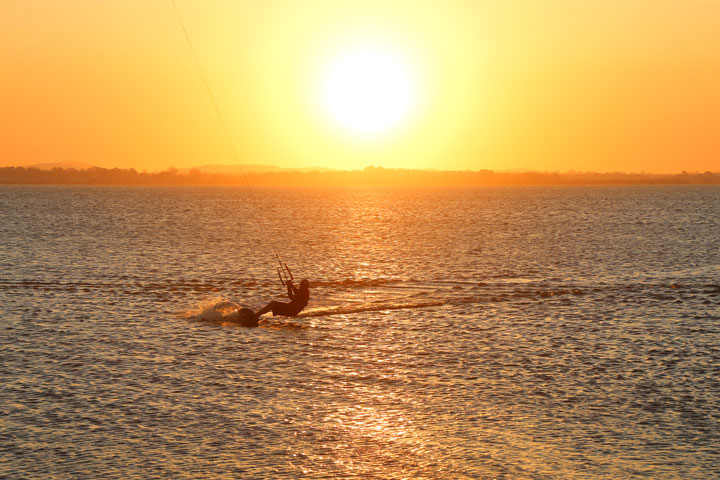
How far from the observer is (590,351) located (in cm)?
2731

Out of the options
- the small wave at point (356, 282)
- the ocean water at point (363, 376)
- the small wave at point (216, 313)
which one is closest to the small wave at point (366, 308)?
the ocean water at point (363, 376)

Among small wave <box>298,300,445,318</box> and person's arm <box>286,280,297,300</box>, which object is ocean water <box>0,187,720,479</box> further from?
person's arm <box>286,280,297,300</box>

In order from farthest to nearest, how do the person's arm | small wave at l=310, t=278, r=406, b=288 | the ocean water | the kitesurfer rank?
small wave at l=310, t=278, r=406, b=288, the kitesurfer, the person's arm, the ocean water

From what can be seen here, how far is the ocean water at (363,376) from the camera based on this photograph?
16.8m

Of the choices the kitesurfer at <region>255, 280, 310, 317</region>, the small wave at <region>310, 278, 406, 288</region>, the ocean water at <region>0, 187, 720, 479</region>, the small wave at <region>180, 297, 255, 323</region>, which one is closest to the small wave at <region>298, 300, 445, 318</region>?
Answer: the ocean water at <region>0, 187, 720, 479</region>

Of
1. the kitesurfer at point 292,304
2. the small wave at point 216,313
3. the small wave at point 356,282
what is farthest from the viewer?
the small wave at point 356,282

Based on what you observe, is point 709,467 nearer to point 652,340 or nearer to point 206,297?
point 652,340

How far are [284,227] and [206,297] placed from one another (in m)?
71.4

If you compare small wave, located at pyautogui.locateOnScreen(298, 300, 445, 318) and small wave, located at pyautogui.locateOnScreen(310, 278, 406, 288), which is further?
small wave, located at pyautogui.locateOnScreen(310, 278, 406, 288)

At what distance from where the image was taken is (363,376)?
929 inches

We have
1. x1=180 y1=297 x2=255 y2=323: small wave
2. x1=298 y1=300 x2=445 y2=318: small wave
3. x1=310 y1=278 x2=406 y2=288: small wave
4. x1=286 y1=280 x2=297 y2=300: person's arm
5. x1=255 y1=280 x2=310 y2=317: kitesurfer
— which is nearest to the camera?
x1=286 y1=280 x2=297 y2=300: person's arm

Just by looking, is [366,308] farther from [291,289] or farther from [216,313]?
[216,313]

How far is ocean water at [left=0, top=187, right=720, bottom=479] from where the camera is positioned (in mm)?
16844

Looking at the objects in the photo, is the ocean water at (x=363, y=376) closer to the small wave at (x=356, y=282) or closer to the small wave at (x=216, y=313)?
the small wave at (x=216, y=313)
